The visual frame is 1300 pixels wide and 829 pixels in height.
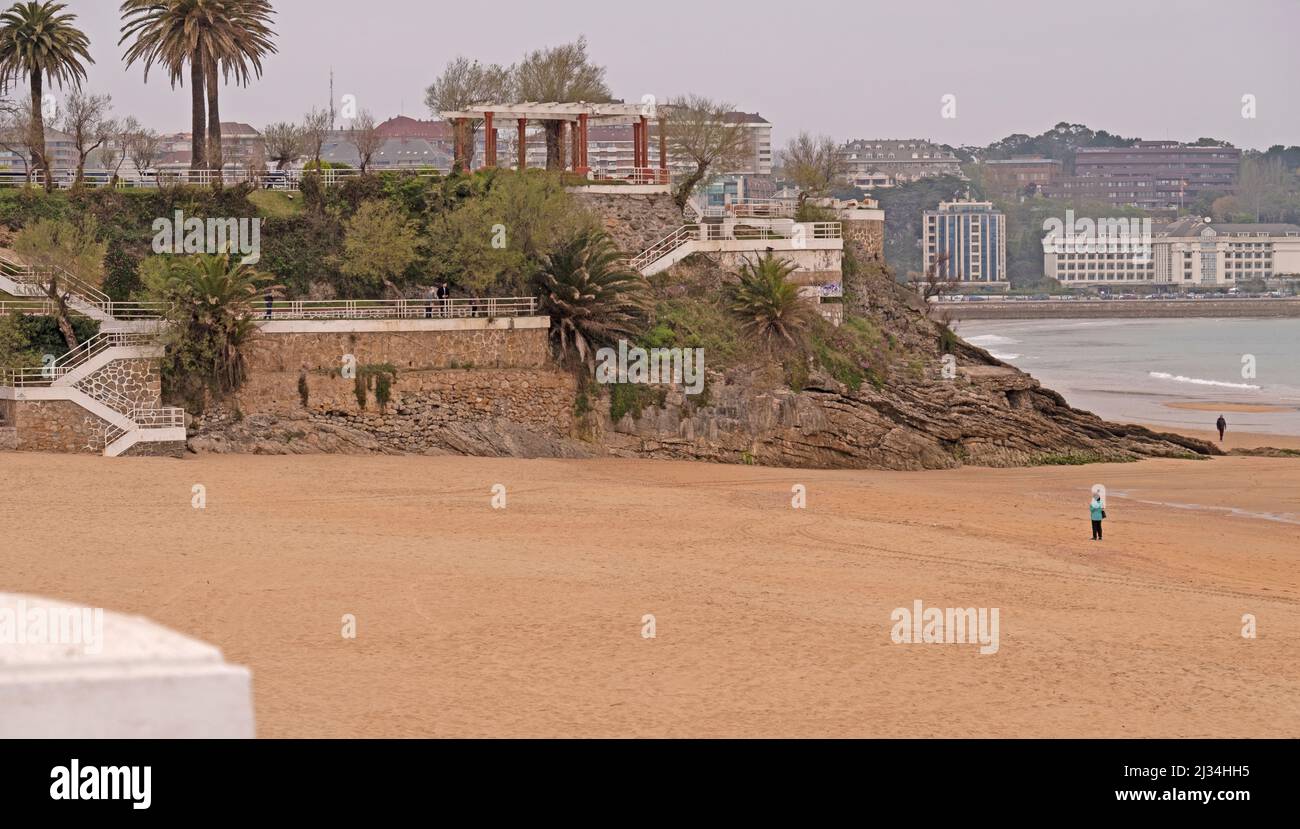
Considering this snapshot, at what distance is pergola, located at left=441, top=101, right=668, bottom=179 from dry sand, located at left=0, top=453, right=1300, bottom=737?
47.7ft

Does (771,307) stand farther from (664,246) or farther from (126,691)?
(126,691)

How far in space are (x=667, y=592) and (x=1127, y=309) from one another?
541ft

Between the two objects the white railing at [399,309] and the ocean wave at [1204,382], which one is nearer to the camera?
the white railing at [399,309]

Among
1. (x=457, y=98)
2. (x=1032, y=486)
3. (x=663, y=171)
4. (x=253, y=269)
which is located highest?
(x=457, y=98)

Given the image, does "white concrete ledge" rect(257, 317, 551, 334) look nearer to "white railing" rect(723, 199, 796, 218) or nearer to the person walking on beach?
"white railing" rect(723, 199, 796, 218)

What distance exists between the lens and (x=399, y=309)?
38938 mm

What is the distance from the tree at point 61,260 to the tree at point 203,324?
5.48 ft

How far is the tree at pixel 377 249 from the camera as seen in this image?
41.3 metres

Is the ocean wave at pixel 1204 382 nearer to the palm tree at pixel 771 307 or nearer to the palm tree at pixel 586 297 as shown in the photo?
the palm tree at pixel 771 307

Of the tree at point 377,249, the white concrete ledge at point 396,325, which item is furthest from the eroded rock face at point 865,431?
the tree at point 377,249

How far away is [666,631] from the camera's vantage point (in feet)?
64.3
